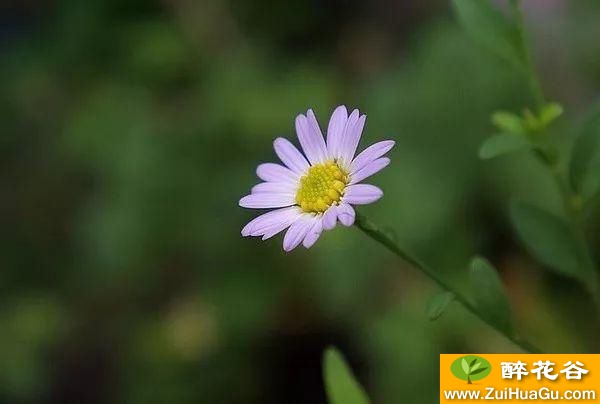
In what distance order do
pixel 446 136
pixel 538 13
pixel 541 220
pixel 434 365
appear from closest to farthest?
1. pixel 541 220
2. pixel 434 365
3. pixel 446 136
4. pixel 538 13

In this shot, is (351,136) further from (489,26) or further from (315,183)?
(489,26)

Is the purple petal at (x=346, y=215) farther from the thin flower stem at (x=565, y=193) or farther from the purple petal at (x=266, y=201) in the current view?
the thin flower stem at (x=565, y=193)

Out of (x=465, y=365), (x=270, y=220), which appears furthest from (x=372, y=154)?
(x=465, y=365)

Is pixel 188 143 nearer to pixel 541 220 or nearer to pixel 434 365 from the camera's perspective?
pixel 434 365

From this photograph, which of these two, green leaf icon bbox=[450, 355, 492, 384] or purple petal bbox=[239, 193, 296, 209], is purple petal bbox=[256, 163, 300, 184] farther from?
green leaf icon bbox=[450, 355, 492, 384]

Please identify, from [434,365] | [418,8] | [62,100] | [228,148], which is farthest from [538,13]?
[62,100]
